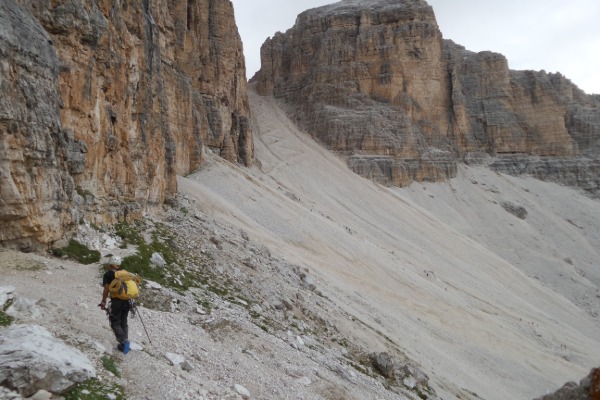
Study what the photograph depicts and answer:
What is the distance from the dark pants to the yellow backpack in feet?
0.37

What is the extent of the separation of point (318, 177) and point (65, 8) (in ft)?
164

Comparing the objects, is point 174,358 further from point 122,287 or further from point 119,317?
point 122,287

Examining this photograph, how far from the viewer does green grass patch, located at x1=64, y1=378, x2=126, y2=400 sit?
20.3ft

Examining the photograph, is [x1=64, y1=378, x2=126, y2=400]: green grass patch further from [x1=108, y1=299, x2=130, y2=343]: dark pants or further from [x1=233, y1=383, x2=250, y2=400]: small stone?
[x1=233, y1=383, x2=250, y2=400]: small stone

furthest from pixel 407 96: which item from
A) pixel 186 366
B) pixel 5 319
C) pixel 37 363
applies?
pixel 37 363

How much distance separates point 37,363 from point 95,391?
0.91 metres

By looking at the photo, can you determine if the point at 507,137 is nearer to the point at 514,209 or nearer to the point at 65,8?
the point at 514,209

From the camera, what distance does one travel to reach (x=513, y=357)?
88.1 ft

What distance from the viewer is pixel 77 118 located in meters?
15.3

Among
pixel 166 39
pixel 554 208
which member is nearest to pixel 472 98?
pixel 554 208

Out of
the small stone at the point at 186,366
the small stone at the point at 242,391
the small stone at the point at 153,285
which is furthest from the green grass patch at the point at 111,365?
the small stone at the point at 153,285

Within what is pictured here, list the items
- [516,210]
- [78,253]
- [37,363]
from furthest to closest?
1. [516,210]
2. [78,253]
3. [37,363]

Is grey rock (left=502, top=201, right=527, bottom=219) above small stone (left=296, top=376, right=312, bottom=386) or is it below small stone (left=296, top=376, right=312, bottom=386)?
below

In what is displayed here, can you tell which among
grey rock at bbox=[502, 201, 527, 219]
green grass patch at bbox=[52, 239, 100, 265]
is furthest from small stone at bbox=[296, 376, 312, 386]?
grey rock at bbox=[502, 201, 527, 219]
